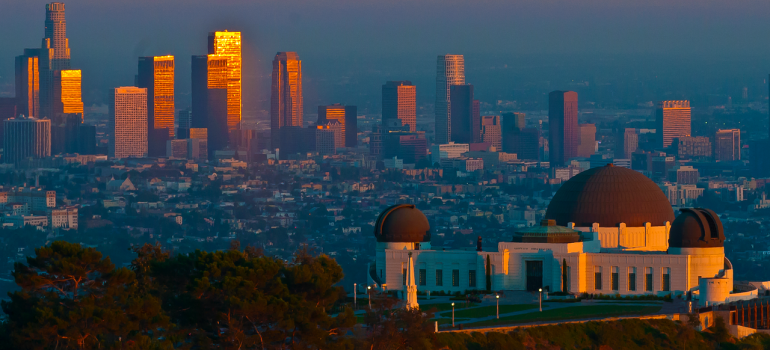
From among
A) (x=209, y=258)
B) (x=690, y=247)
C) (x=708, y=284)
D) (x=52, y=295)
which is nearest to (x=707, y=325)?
(x=708, y=284)

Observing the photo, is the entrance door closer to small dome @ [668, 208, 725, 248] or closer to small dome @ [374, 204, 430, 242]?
small dome @ [668, 208, 725, 248]

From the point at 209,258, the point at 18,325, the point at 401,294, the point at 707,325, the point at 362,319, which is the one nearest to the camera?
the point at 18,325

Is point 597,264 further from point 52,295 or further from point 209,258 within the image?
point 52,295

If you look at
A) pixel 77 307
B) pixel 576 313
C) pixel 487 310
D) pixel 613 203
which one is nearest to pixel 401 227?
pixel 613 203

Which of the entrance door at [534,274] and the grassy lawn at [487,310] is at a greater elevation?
the entrance door at [534,274]

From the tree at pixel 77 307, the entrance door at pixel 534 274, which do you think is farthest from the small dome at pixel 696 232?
the tree at pixel 77 307

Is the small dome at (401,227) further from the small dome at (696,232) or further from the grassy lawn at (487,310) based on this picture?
the small dome at (696,232)

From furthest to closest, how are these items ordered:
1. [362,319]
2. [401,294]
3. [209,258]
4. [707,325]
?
[401,294], [707,325], [362,319], [209,258]
